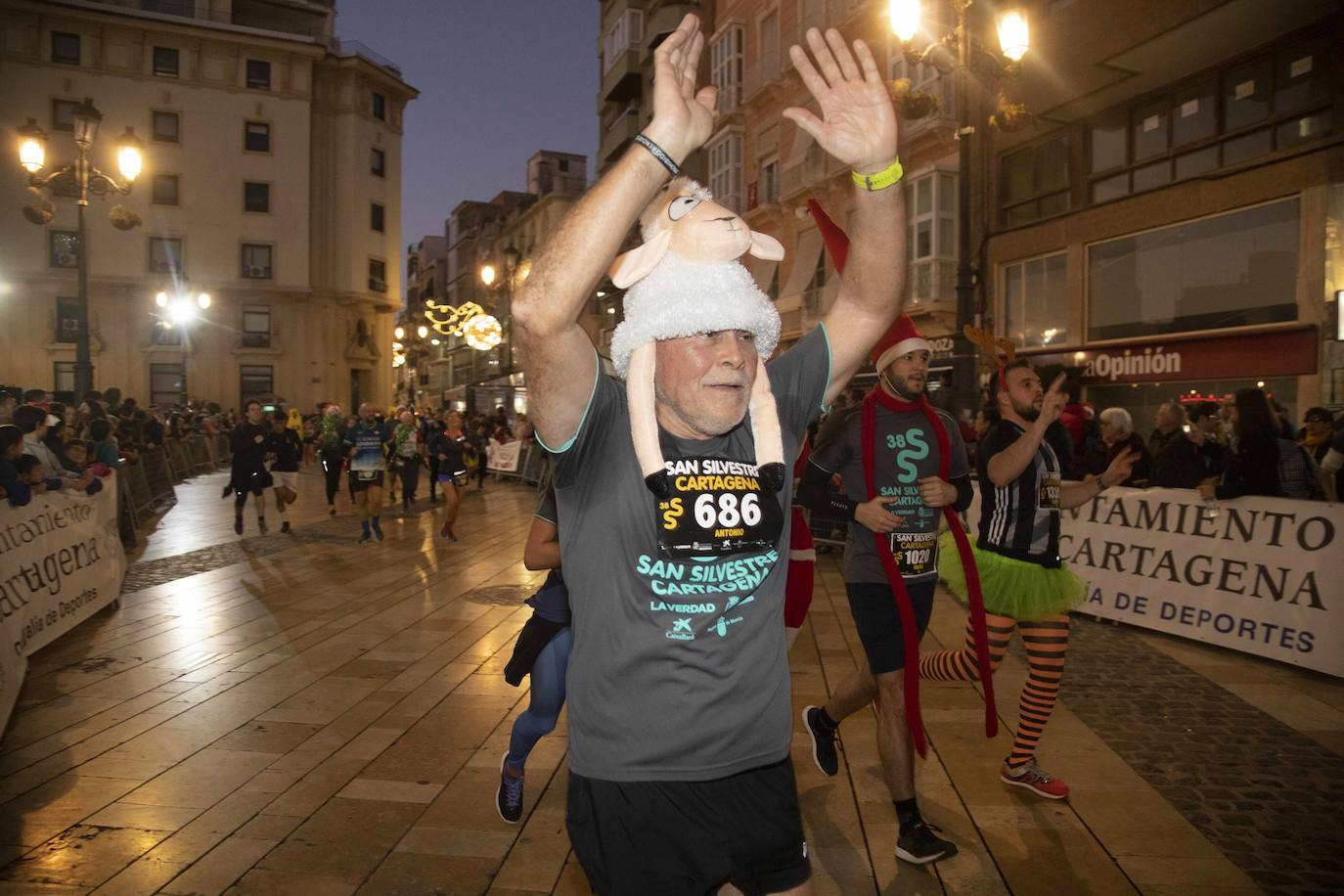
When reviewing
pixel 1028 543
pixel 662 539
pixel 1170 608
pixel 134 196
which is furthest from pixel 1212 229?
pixel 134 196

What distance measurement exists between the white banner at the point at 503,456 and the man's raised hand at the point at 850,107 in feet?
71.4

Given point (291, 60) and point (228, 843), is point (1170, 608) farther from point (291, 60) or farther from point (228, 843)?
point (291, 60)

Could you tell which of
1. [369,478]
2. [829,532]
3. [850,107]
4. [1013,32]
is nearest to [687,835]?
[850,107]

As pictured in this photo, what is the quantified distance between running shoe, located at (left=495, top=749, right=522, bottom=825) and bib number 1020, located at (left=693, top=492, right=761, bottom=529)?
245 cm

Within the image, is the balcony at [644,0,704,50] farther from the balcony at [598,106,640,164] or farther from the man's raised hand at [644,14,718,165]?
the man's raised hand at [644,14,718,165]

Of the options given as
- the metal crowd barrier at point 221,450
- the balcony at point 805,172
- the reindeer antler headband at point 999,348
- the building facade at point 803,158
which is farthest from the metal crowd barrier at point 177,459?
the reindeer antler headband at point 999,348

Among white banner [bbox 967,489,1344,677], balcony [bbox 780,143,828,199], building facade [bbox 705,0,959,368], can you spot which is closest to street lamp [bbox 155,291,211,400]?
building facade [bbox 705,0,959,368]

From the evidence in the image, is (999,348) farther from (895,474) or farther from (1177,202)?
(1177,202)

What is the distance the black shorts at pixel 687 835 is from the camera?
6.25 feet

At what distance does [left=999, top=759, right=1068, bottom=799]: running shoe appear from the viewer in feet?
13.8

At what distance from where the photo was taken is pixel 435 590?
923cm

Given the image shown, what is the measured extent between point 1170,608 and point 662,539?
6.91 metres

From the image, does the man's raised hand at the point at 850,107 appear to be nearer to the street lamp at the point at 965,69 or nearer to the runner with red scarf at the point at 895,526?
the runner with red scarf at the point at 895,526

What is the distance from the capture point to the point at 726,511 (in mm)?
2023
